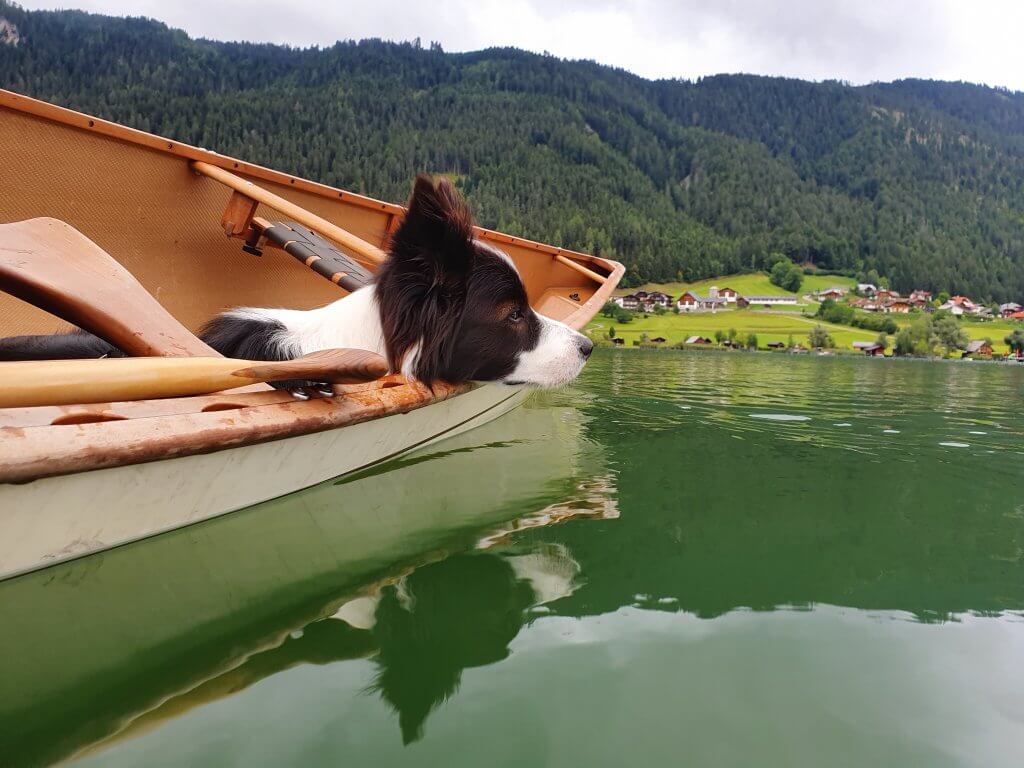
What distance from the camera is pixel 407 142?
158000mm

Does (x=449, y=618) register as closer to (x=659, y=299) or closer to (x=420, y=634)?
(x=420, y=634)

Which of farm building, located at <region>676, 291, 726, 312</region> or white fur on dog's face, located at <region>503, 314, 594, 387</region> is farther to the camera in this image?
farm building, located at <region>676, 291, 726, 312</region>

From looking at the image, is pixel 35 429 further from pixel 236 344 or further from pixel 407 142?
pixel 407 142

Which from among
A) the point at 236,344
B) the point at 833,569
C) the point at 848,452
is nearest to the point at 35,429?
the point at 236,344

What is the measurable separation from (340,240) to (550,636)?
3486mm

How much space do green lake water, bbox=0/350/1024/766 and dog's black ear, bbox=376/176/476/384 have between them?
81 cm

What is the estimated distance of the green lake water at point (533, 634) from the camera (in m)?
1.44

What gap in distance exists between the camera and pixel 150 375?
6.10ft

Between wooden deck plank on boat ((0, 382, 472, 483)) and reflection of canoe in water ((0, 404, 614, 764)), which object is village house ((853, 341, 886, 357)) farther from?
wooden deck plank on boat ((0, 382, 472, 483))

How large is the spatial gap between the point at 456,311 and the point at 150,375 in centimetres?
146

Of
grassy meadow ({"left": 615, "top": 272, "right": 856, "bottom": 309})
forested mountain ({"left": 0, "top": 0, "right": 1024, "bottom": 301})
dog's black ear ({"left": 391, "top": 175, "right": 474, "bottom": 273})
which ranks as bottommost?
dog's black ear ({"left": 391, "top": 175, "right": 474, "bottom": 273})

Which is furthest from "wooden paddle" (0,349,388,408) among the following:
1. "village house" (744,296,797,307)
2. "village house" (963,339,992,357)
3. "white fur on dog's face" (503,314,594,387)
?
"village house" (744,296,797,307)

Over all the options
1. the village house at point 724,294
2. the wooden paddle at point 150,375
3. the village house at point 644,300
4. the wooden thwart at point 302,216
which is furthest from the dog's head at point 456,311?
the village house at point 724,294

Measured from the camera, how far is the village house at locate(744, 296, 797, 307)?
11479 centimetres
